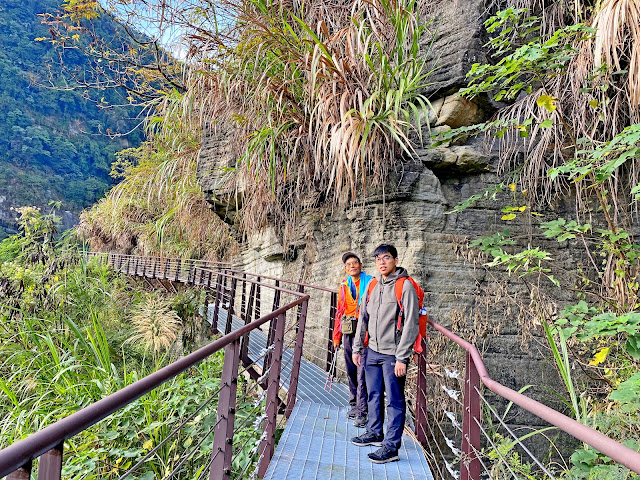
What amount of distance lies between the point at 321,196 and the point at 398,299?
11.4 ft

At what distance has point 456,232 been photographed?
4836 mm

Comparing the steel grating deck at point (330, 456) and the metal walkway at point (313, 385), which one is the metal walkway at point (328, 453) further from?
the metal walkway at point (313, 385)

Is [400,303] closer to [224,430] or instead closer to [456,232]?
[224,430]

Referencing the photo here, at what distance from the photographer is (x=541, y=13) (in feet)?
17.1

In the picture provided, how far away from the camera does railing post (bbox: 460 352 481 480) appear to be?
6.58 ft

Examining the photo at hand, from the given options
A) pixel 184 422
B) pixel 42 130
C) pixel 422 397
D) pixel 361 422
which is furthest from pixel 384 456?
pixel 42 130

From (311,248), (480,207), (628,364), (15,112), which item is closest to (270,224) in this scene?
(311,248)

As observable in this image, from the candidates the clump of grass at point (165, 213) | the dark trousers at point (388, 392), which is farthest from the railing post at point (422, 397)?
the clump of grass at point (165, 213)

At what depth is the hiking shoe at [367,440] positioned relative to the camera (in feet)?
9.95

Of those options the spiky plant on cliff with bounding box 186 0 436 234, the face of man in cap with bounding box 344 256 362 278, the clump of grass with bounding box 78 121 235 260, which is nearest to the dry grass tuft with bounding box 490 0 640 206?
the spiky plant on cliff with bounding box 186 0 436 234

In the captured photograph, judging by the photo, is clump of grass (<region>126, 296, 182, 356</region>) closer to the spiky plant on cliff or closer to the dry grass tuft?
the spiky plant on cliff

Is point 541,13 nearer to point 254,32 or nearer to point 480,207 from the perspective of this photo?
point 480,207

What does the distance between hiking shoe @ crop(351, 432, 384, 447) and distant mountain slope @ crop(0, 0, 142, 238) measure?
47.4 meters

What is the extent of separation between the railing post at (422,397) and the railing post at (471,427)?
0.67 metres
